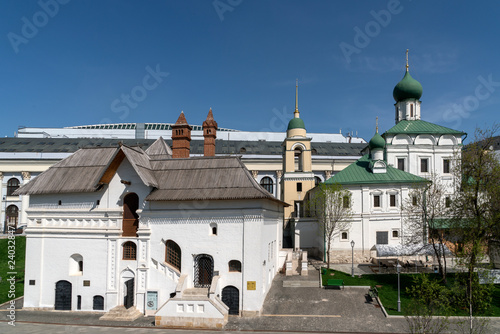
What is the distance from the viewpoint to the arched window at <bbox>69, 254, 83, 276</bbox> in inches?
947

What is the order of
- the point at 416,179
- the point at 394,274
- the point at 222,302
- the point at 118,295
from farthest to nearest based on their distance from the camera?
1. the point at 416,179
2. the point at 394,274
3. the point at 118,295
4. the point at 222,302

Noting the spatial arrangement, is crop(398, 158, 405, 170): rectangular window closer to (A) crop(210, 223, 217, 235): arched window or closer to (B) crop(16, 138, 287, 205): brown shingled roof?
(B) crop(16, 138, 287, 205): brown shingled roof

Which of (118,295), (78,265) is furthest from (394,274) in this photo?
(78,265)

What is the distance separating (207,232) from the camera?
2305cm

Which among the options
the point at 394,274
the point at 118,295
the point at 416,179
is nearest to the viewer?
the point at 118,295

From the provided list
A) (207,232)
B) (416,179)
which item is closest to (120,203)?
(207,232)

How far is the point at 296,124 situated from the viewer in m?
43.2

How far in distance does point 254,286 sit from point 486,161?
634 inches

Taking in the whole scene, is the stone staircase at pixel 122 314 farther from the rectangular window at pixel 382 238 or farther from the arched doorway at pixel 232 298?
the rectangular window at pixel 382 238

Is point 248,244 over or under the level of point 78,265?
over

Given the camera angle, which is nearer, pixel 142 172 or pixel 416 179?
pixel 142 172

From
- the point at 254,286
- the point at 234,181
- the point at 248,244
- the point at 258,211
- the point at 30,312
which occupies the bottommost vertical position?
the point at 30,312

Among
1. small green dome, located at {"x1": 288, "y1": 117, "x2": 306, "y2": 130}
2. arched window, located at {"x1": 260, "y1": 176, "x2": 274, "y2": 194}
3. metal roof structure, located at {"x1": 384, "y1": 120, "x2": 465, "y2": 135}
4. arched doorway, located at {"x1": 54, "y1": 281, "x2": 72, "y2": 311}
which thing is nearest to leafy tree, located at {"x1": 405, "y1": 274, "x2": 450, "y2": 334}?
arched doorway, located at {"x1": 54, "y1": 281, "x2": 72, "y2": 311}

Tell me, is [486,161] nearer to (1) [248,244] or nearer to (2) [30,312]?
(1) [248,244]
